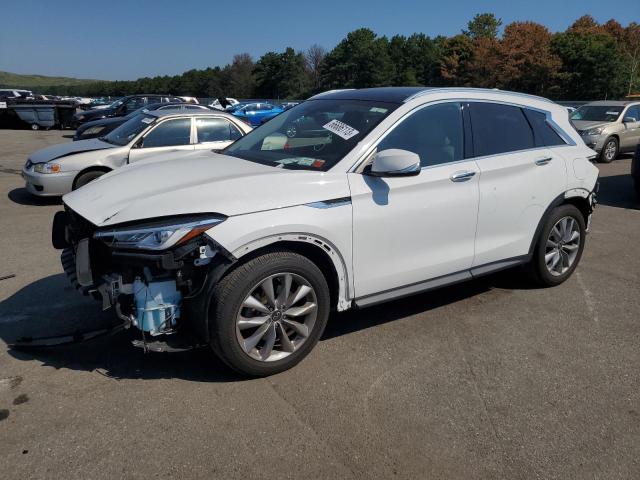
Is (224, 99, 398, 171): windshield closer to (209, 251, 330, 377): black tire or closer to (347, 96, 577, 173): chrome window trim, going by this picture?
(347, 96, 577, 173): chrome window trim

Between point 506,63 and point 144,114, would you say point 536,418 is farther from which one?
point 506,63

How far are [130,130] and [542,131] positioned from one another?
6598mm

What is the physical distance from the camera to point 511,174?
4160 millimetres

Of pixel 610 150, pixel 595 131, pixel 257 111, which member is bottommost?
pixel 610 150

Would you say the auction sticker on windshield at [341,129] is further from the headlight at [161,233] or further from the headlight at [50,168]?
the headlight at [50,168]

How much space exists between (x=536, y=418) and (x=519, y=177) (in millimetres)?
2075

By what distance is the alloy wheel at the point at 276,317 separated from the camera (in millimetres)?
3057

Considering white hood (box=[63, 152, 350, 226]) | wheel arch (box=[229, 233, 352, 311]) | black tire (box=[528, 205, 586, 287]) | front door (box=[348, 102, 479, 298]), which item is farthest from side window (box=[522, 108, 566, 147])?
wheel arch (box=[229, 233, 352, 311])

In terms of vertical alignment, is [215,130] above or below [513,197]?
above

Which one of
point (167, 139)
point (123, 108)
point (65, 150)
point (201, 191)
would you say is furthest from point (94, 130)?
point (123, 108)

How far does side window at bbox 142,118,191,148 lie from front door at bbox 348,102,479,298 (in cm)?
552

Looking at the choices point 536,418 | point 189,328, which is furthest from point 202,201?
point 536,418

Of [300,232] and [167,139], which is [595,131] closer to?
[167,139]

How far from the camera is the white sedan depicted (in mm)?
8023
